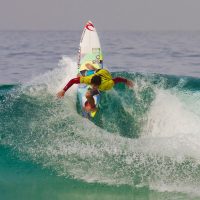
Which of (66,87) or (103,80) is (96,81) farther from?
(66,87)

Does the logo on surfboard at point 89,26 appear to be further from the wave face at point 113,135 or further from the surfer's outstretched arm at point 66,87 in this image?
the surfer's outstretched arm at point 66,87

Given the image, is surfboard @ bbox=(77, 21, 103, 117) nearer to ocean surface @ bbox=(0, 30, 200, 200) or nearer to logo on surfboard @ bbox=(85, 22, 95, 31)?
logo on surfboard @ bbox=(85, 22, 95, 31)

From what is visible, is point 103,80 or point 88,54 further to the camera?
point 88,54

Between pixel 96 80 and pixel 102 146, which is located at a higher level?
pixel 96 80

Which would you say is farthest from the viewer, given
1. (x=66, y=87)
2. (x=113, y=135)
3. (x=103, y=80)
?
(x=103, y=80)

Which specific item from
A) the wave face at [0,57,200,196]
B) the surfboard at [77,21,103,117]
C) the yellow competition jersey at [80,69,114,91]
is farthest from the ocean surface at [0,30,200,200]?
the yellow competition jersey at [80,69,114,91]

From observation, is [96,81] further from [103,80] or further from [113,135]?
[113,135]

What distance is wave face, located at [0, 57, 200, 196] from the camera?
296 inches

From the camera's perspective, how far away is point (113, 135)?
9.11 m

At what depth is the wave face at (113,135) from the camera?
7.51 metres

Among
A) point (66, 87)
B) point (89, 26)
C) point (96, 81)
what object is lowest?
point (66, 87)

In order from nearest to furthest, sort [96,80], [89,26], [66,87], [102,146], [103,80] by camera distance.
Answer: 1. [102,146]
2. [66,87]
3. [96,80]
4. [103,80]
5. [89,26]

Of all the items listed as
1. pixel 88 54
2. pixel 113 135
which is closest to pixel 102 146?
pixel 113 135

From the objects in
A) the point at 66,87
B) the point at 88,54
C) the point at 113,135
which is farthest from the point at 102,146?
the point at 88,54
